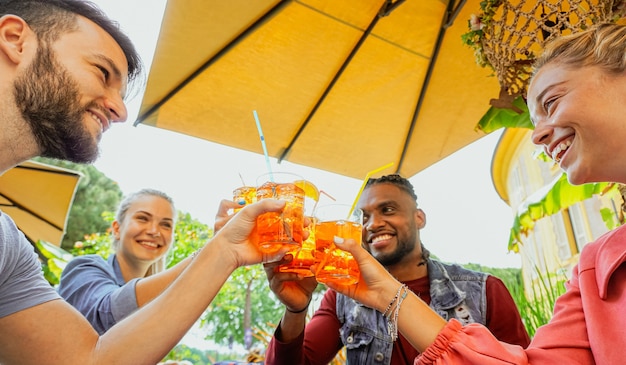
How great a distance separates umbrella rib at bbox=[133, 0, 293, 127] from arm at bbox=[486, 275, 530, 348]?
2.41 metres

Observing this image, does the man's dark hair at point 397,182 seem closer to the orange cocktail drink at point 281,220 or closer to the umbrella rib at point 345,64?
the umbrella rib at point 345,64

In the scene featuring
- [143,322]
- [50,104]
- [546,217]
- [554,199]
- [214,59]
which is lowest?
[143,322]

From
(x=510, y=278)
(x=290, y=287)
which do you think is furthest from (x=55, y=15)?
(x=510, y=278)

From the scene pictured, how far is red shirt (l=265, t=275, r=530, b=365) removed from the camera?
2.06 metres

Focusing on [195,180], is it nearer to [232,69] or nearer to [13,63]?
[232,69]

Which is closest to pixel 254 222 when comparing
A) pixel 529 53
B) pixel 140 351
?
pixel 140 351

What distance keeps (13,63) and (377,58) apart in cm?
265

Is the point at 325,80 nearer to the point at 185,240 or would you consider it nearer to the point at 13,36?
the point at 13,36

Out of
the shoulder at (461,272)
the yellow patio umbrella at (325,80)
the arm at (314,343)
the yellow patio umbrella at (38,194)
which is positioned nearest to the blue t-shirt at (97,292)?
the arm at (314,343)

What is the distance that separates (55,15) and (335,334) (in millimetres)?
2122

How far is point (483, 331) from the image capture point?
139 cm

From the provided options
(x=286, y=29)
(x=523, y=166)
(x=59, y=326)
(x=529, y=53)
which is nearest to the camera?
(x=59, y=326)

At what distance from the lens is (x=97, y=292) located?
2.27 meters

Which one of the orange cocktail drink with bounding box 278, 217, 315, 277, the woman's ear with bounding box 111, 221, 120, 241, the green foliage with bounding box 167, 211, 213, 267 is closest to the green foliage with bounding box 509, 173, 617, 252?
the orange cocktail drink with bounding box 278, 217, 315, 277
